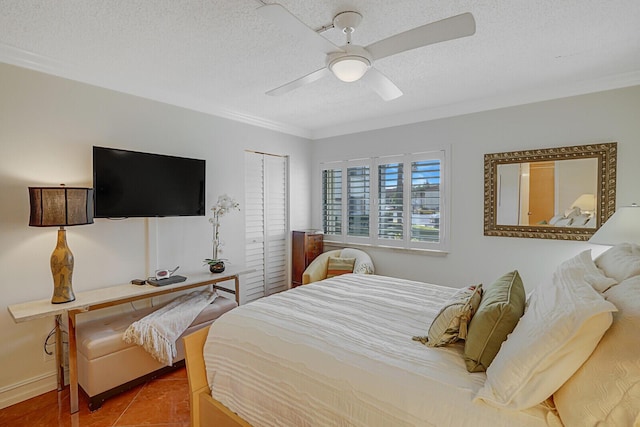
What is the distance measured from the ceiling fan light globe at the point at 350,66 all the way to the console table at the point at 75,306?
217cm

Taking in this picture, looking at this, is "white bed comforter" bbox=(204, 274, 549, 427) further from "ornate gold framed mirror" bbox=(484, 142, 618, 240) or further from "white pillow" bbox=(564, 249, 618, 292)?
"ornate gold framed mirror" bbox=(484, 142, 618, 240)

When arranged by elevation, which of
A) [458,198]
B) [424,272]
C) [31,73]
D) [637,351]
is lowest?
[424,272]

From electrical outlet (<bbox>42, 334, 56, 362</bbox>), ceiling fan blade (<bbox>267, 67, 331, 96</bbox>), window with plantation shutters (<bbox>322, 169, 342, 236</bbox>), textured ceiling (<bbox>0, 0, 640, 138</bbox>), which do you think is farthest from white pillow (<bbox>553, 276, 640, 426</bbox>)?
window with plantation shutters (<bbox>322, 169, 342, 236</bbox>)

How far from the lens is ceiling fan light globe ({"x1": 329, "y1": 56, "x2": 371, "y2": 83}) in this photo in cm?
181

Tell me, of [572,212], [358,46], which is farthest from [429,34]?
[572,212]

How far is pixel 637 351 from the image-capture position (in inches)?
35.9

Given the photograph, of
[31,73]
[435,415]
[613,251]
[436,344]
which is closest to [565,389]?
[435,415]

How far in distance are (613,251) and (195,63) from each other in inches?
121

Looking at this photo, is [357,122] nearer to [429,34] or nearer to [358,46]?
[358,46]

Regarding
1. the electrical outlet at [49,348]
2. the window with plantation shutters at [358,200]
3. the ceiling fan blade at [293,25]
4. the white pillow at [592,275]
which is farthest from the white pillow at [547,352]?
the window with plantation shutters at [358,200]

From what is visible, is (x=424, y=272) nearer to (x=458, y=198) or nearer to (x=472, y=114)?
(x=458, y=198)

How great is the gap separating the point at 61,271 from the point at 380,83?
8.45ft

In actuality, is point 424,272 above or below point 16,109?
below

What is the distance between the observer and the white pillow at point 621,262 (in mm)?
1424
